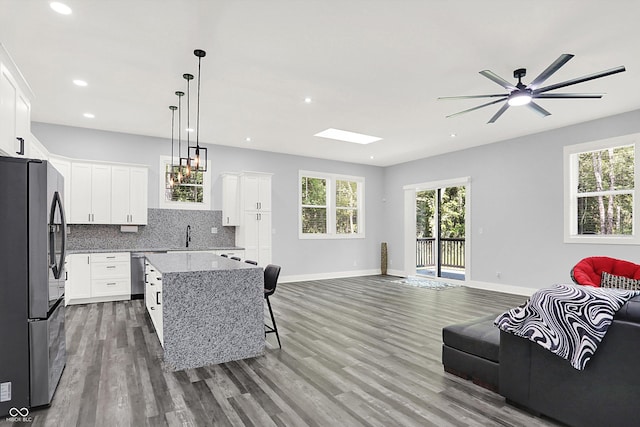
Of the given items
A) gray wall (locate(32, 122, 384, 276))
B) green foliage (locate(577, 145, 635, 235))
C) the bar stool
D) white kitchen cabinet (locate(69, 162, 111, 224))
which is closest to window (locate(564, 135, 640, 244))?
green foliage (locate(577, 145, 635, 235))

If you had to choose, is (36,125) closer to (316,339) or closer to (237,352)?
(237,352)

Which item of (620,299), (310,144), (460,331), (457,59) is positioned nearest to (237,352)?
(460,331)

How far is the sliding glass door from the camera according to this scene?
862cm

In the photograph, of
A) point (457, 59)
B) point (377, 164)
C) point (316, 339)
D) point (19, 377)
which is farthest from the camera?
point (377, 164)

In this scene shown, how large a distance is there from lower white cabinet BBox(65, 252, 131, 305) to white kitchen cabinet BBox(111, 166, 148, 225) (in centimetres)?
70

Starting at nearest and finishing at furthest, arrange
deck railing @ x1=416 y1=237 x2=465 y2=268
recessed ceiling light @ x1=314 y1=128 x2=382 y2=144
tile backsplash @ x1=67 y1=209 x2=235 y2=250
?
tile backsplash @ x1=67 y1=209 x2=235 y2=250 → recessed ceiling light @ x1=314 y1=128 x2=382 y2=144 → deck railing @ x1=416 y1=237 x2=465 y2=268

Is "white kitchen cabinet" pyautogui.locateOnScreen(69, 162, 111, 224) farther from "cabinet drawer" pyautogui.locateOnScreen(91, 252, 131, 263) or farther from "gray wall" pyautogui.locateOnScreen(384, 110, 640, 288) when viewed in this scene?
"gray wall" pyautogui.locateOnScreen(384, 110, 640, 288)

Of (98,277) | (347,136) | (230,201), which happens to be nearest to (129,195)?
(98,277)

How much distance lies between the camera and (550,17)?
2865 mm

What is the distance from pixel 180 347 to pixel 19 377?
41.7 inches

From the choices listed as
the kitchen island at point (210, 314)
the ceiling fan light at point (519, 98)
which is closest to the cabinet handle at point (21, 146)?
the kitchen island at point (210, 314)

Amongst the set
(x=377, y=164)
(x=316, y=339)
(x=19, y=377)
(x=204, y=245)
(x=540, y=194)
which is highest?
(x=377, y=164)

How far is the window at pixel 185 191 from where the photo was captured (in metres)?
6.68

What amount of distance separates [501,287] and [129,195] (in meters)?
7.17
